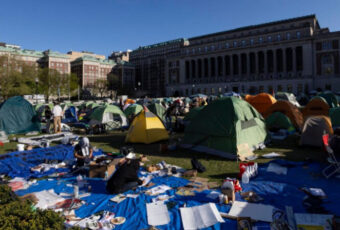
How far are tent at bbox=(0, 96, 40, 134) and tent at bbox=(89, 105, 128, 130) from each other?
3873 mm

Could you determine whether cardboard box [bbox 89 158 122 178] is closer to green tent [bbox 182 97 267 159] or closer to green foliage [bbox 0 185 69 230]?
green foliage [bbox 0 185 69 230]

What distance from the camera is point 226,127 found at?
9406 millimetres

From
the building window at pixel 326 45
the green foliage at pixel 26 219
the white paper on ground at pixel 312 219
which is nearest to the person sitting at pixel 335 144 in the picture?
the white paper on ground at pixel 312 219

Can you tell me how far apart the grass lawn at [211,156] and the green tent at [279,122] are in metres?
0.94

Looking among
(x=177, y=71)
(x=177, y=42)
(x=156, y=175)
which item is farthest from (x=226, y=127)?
(x=177, y=42)

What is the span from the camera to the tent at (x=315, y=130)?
10.2 meters

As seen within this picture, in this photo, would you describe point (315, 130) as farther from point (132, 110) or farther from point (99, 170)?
point (132, 110)

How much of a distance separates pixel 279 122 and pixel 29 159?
1308 centimetres

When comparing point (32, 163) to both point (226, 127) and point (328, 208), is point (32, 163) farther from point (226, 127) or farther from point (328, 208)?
point (328, 208)

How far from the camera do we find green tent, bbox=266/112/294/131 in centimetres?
1418

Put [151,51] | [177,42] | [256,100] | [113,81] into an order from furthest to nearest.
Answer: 1. [151,51]
2. [177,42]
3. [113,81]
4. [256,100]

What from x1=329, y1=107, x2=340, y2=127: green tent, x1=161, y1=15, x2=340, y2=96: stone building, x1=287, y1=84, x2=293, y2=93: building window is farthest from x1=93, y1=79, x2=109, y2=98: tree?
x1=329, y1=107, x2=340, y2=127: green tent

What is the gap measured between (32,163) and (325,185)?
9.65m

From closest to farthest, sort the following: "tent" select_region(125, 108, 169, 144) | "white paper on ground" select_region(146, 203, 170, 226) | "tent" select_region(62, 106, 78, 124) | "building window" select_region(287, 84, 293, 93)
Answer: "white paper on ground" select_region(146, 203, 170, 226)
"tent" select_region(125, 108, 169, 144)
"tent" select_region(62, 106, 78, 124)
"building window" select_region(287, 84, 293, 93)
